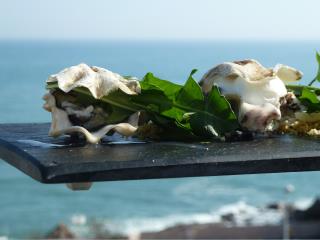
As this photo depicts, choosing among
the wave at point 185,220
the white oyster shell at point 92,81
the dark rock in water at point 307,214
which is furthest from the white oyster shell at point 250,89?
the wave at point 185,220

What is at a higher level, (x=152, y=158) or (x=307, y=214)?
(x=152, y=158)

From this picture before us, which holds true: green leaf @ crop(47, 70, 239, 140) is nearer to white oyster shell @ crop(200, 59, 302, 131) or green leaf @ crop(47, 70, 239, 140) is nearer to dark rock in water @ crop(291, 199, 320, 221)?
white oyster shell @ crop(200, 59, 302, 131)

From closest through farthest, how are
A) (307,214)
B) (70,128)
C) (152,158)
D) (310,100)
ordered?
(152,158)
(70,128)
(310,100)
(307,214)

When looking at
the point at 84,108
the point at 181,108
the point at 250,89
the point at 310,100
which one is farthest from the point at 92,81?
the point at 310,100

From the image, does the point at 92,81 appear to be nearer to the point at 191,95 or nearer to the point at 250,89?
the point at 191,95

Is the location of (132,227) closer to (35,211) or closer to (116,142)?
(35,211)

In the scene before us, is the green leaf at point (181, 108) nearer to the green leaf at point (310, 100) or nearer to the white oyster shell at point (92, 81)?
the white oyster shell at point (92, 81)
